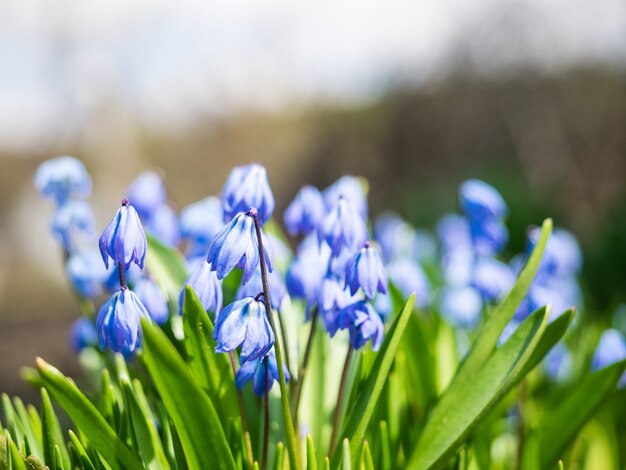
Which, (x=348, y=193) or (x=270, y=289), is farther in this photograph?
(x=348, y=193)

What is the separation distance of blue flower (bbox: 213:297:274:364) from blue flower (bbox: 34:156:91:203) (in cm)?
90

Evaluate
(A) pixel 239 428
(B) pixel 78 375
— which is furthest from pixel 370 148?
(A) pixel 239 428

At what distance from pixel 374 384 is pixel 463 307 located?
3.79 ft

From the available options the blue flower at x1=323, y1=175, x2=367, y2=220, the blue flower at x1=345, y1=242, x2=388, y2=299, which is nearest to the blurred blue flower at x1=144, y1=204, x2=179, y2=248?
the blue flower at x1=323, y1=175, x2=367, y2=220

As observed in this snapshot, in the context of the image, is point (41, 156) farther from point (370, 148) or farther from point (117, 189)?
point (370, 148)

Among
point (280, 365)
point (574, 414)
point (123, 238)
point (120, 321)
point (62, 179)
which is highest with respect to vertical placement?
point (62, 179)

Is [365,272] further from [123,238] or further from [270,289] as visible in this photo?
[123,238]

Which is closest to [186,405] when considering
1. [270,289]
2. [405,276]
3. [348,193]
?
[270,289]

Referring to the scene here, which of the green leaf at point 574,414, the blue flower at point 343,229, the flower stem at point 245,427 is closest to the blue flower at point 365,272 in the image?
the blue flower at point 343,229

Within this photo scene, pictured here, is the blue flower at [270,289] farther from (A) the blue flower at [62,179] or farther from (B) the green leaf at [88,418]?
(A) the blue flower at [62,179]

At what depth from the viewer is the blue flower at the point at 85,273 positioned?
1860 millimetres

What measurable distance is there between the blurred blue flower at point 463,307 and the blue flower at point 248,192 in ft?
3.88

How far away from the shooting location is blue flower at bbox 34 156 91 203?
1858mm

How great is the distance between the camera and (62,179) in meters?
1.87
